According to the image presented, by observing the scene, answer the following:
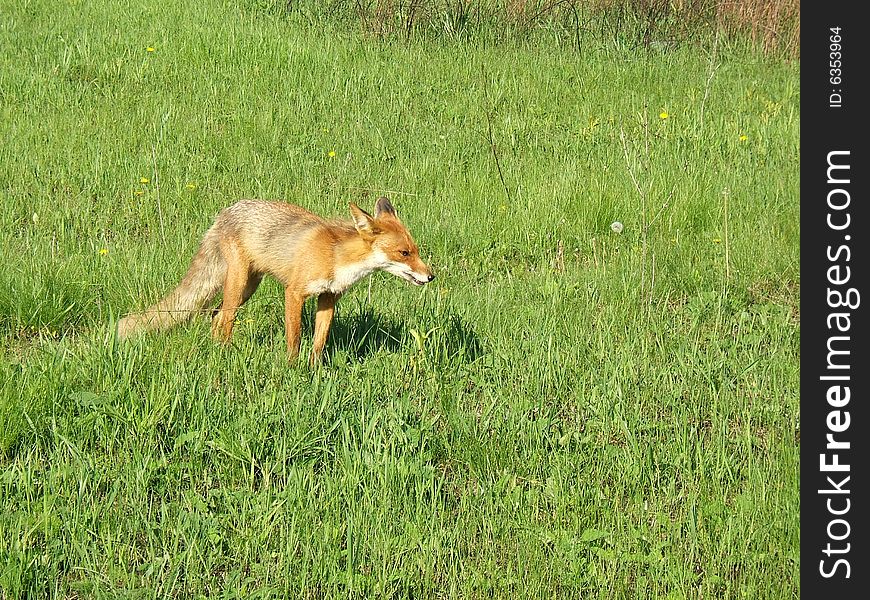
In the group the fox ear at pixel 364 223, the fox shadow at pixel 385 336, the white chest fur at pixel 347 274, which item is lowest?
the fox shadow at pixel 385 336

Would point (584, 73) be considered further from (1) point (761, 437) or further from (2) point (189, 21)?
(1) point (761, 437)

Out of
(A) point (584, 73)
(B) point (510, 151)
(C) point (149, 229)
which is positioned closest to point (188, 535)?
(C) point (149, 229)

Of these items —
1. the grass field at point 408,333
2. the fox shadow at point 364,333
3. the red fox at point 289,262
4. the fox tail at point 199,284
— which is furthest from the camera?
the fox tail at point 199,284

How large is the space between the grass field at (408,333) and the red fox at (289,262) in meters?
0.22

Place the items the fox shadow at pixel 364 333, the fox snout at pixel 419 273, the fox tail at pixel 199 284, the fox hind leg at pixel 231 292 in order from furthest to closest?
the fox tail at pixel 199 284, the fox hind leg at pixel 231 292, the fox shadow at pixel 364 333, the fox snout at pixel 419 273

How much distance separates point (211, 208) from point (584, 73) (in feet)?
17.1

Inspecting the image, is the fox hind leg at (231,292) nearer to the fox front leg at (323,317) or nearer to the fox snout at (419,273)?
the fox front leg at (323,317)

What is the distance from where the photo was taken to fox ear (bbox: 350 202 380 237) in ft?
17.8

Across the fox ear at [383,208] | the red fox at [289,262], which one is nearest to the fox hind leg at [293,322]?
the red fox at [289,262]

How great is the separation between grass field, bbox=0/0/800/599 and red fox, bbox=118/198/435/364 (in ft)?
0.71

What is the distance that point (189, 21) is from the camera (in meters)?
11.5

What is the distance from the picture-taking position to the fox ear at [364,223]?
17.8 ft

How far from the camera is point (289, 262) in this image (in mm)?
5789

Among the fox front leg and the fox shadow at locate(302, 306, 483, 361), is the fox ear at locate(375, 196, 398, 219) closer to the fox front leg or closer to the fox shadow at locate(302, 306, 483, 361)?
the fox front leg
